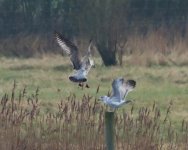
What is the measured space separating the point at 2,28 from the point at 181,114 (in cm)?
1456

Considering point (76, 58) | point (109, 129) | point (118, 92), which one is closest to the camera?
point (109, 129)

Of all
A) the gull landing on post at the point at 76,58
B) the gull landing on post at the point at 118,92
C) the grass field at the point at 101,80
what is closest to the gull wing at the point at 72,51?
the gull landing on post at the point at 76,58

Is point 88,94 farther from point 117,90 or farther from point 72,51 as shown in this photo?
point 117,90

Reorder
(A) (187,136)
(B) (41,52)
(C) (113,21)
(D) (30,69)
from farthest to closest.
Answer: (B) (41,52) → (C) (113,21) → (D) (30,69) → (A) (187,136)

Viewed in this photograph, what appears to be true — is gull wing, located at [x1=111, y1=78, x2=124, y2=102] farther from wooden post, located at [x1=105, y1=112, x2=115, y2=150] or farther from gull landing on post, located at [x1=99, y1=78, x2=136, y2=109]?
wooden post, located at [x1=105, y1=112, x2=115, y2=150]

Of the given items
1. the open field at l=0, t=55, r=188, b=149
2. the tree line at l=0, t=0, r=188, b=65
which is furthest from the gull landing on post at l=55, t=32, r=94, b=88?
the tree line at l=0, t=0, r=188, b=65

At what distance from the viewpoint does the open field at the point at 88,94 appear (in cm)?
866

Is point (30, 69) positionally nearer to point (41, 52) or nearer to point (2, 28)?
point (41, 52)

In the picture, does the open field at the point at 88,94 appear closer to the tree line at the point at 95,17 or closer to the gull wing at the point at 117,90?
the tree line at the point at 95,17

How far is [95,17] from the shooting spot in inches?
857

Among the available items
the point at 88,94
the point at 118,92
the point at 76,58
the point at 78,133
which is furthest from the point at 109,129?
the point at 88,94

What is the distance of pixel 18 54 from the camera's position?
930 inches

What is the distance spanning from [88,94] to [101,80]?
6.38 m

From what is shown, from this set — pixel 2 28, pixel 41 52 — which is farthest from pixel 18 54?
pixel 2 28
